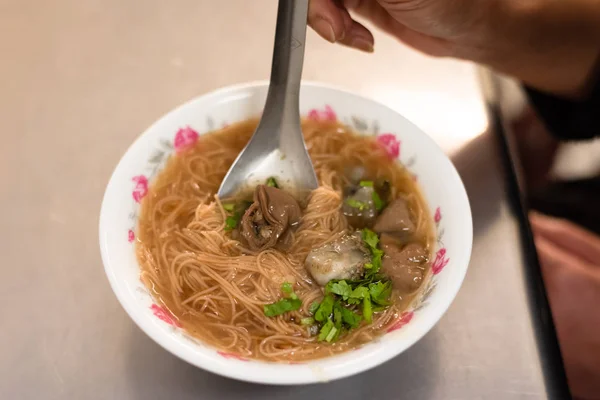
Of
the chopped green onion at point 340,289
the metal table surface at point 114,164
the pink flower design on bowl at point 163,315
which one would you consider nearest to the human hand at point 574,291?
the metal table surface at point 114,164

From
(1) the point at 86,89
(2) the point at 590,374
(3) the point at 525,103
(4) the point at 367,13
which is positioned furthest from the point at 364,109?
(1) the point at 86,89

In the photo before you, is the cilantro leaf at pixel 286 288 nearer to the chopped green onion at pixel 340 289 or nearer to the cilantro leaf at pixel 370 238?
the chopped green onion at pixel 340 289

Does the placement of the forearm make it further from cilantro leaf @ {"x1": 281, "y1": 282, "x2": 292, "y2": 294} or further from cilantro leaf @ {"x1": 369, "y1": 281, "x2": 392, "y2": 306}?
cilantro leaf @ {"x1": 281, "y1": 282, "x2": 292, "y2": 294}

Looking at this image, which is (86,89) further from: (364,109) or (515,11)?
(515,11)

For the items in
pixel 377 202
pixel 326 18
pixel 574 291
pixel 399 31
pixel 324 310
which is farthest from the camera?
pixel 399 31

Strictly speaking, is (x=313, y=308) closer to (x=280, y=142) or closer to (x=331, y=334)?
(x=331, y=334)

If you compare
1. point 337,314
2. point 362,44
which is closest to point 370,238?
point 337,314
